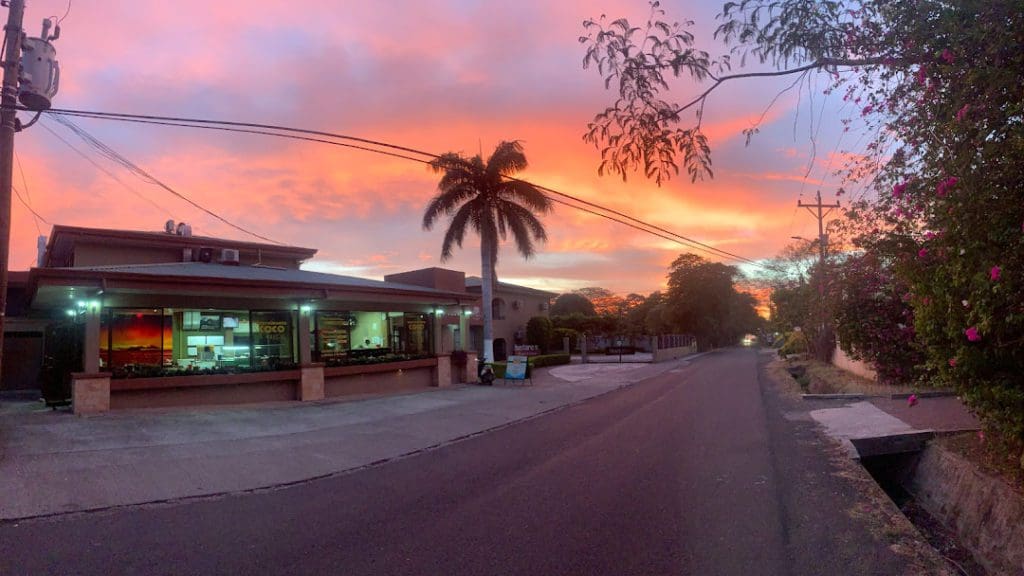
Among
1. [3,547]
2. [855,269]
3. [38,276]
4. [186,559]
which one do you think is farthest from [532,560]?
[855,269]

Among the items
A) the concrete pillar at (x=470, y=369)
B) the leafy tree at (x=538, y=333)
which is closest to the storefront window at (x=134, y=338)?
the concrete pillar at (x=470, y=369)

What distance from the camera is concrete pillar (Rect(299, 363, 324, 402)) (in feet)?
54.6

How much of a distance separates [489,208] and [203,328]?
14090 millimetres

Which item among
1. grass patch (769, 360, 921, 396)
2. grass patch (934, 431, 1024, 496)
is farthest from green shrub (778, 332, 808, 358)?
grass patch (934, 431, 1024, 496)

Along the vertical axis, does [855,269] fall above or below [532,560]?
above

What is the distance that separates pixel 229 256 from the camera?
21.0 metres

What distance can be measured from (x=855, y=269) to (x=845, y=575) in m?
15.6

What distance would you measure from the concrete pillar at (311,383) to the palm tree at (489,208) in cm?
1106

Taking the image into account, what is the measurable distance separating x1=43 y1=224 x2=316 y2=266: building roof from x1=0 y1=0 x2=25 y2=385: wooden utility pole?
10.4 metres

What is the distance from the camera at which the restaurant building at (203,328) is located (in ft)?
45.7

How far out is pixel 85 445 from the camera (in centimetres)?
1005

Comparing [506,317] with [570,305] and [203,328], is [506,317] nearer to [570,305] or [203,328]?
[203,328]

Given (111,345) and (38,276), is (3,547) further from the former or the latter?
(111,345)

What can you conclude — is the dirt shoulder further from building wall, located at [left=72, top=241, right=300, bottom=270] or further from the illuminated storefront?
building wall, located at [left=72, top=241, right=300, bottom=270]
